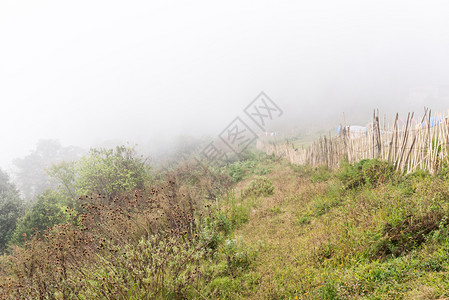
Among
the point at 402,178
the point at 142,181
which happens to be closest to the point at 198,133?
the point at 142,181

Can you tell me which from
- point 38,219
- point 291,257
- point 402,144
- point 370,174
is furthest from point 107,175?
point 402,144

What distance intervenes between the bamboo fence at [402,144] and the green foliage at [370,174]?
0.82ft

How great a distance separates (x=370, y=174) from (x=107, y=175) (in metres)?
11.0

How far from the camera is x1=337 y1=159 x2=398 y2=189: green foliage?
5191 millimetres

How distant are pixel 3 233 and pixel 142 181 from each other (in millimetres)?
7463

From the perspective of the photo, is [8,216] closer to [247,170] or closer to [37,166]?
[247,170]

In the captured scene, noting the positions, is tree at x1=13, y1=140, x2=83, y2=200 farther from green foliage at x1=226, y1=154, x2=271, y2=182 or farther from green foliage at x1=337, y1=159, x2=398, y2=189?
green foliage at x1=337, y1=159, x2=398, y2=189

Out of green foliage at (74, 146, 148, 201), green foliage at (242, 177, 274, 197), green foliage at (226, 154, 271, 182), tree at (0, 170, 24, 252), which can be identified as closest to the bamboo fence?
green foliage at (242, 177, 274, 197)

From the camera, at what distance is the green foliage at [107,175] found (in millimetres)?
10586

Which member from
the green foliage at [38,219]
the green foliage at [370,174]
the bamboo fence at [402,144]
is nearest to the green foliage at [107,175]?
the green foliage at [38,219]

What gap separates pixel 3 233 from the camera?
1113 centimetres

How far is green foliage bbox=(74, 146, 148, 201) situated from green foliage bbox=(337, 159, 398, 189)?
9.22m

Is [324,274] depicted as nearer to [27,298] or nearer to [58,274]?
[58,274]

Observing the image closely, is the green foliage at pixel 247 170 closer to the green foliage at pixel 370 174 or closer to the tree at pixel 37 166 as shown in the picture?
the green foliage at pixel 370 174
